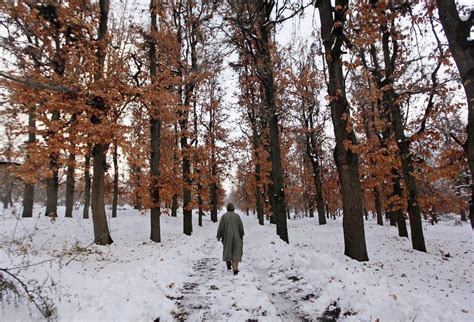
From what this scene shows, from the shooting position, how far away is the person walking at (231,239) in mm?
8658

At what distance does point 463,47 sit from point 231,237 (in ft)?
24.1

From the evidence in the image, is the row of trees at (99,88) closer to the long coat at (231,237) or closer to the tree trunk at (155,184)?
the tree trunk at (155,184)

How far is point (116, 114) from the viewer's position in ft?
35.2

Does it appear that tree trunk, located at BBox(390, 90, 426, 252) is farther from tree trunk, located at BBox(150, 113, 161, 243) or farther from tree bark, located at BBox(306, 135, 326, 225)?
tree trunk, located at BBox(150, 113, 161, 243)

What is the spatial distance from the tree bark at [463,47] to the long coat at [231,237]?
19.8ft

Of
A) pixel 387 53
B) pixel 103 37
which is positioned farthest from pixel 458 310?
pixel 103 37

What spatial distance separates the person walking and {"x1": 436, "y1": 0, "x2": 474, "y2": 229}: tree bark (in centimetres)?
604

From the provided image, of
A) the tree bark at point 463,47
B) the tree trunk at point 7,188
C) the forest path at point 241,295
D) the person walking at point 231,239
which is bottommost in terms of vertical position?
the forest path at point 241,295

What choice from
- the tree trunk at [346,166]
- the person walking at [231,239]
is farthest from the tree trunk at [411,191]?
the person walking at [231,239]

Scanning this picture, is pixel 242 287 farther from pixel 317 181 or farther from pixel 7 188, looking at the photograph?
pixel 317 181

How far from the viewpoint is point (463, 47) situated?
18.7 ft

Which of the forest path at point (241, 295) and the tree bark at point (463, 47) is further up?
the tree bark at point (463, 47)

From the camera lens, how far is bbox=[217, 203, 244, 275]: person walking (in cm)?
A: 866

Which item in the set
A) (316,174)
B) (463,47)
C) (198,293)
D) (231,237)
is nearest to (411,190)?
(463,47)
